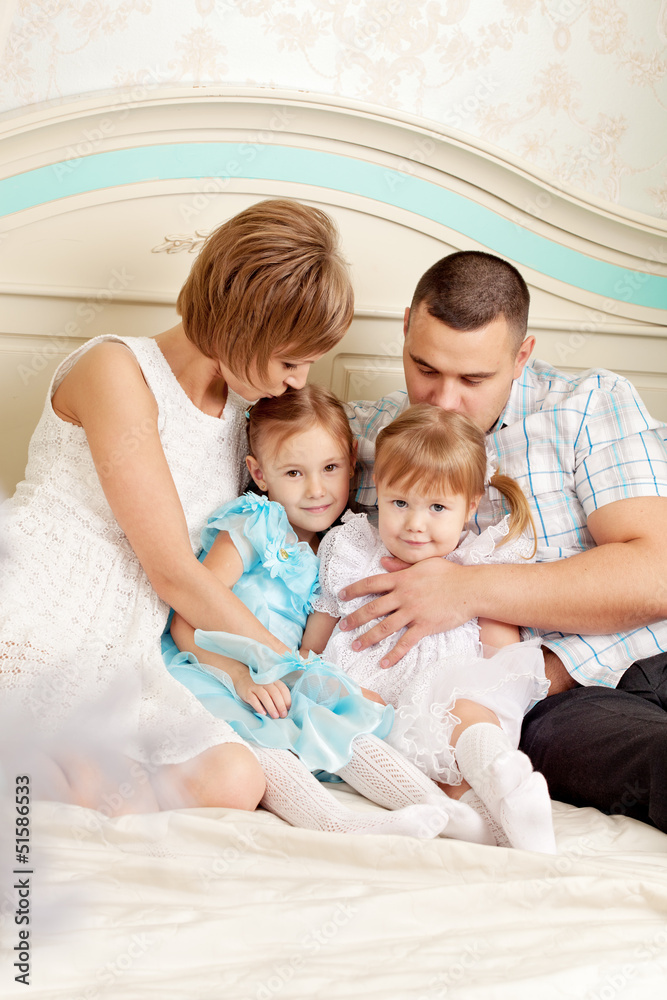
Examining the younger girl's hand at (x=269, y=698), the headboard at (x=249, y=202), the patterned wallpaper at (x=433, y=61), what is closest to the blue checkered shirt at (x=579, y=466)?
the headboard at (x=249, y=202)

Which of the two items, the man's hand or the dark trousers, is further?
the man's hand

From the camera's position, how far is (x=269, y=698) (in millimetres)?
1225

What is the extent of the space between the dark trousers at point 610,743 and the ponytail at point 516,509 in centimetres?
28

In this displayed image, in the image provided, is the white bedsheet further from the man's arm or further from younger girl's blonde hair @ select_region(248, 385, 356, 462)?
younger girl's blonde hair @ select_region(248, 385, 356, 462)

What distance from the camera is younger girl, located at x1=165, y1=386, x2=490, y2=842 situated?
1.12m

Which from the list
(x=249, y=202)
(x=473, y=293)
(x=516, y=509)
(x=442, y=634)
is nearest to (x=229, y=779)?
(x=442, y=634)

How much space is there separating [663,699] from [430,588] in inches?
18.7

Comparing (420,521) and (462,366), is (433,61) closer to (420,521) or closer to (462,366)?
(462,366)

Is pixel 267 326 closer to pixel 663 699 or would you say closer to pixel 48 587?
pixel 48 587

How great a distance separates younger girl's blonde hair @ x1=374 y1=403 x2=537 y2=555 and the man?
7 centimetres

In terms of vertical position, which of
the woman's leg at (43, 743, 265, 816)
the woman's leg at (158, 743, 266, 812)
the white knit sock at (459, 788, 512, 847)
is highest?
the woman's leg at (43, 743, 265, 816)

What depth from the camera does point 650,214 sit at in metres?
1.97

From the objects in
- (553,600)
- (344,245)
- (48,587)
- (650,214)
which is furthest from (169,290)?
(650,214)

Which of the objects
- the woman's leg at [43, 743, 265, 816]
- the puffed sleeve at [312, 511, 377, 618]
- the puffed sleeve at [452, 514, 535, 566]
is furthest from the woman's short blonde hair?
the woman's leg at [43, 743, 265, 816]
